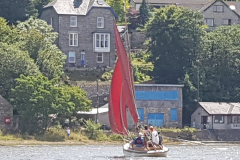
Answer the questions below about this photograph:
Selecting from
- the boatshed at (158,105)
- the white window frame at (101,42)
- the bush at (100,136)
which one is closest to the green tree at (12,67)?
the bush at (100,136)

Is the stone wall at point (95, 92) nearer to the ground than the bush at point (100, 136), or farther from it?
farther from it

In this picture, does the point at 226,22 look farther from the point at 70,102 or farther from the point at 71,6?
the point at 70,102

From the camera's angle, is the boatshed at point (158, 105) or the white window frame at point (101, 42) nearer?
the boatshed at point (158, 105)

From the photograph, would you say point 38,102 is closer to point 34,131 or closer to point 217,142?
point 34,131

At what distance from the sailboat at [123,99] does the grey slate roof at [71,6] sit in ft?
143

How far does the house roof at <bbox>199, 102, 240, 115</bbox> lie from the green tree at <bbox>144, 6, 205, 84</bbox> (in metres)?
6.15

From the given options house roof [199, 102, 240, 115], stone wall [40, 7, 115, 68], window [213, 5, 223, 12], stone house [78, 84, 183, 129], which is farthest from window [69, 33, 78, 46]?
window [213, 5, 223, 12]

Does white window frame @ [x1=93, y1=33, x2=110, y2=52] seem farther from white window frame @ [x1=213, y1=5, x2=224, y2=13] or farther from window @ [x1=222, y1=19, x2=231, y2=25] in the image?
window @ [x1=222, y1=19, x2=231, y2=25]

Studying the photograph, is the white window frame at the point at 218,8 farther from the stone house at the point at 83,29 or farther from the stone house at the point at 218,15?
the stone house at the point at 83,29

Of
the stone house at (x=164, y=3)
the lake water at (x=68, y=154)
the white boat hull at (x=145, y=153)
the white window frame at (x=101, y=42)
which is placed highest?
the stone house at (x=164, y=3)

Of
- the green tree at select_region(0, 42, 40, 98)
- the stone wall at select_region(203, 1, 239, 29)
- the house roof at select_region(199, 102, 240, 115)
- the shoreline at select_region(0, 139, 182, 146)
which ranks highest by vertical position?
the stone wall at select_region(203, 1, 239, 29)

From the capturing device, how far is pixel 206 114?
84.5 meters

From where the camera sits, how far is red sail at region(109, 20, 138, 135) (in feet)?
170

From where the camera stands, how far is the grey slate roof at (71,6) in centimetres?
9594
